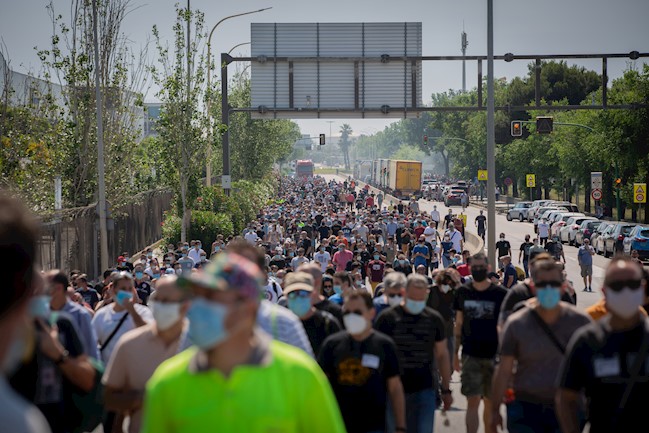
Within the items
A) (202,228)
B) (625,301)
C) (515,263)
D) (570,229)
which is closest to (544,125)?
(570,229)

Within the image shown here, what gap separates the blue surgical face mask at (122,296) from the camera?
9078 millimetres

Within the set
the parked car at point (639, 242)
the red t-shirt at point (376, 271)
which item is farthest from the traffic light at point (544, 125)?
the red t-shirt at point (376, 271)

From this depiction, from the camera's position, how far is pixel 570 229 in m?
48.7

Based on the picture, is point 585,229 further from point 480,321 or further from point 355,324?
point 355,324

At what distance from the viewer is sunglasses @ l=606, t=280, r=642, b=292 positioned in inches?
231

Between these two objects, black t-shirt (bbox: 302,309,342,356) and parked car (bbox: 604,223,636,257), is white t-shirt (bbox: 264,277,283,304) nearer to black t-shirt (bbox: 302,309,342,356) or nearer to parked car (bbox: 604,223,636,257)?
black t-shirt (bbox: 302,309,342,356)

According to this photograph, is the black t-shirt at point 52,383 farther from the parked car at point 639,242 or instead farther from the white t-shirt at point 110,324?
the parked car at point 639,242

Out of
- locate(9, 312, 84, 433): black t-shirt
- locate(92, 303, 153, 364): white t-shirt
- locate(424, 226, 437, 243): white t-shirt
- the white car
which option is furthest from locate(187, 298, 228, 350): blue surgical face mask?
the white car

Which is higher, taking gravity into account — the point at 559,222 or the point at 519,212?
the point at 559,222

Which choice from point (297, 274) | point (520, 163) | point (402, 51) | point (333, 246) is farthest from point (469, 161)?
point (297, 274)

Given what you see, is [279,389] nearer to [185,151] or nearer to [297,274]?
[297,274]

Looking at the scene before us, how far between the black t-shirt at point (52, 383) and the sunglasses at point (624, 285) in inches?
126

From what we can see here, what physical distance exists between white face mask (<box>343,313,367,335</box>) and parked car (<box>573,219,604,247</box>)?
128 feet

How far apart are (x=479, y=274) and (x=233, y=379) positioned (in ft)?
23.0
